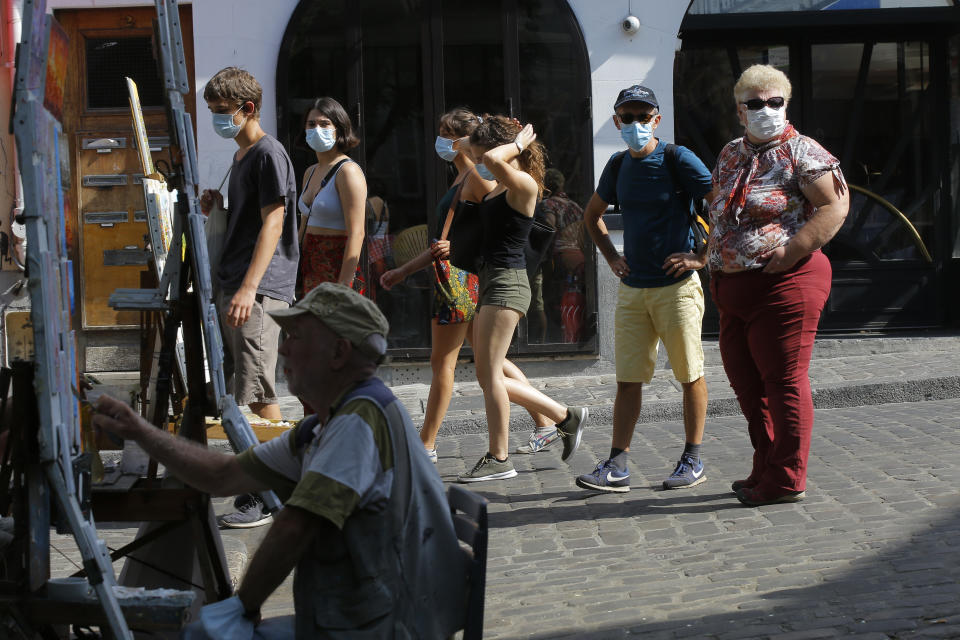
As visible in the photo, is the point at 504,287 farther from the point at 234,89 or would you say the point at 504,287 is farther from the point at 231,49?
the point at 231,49

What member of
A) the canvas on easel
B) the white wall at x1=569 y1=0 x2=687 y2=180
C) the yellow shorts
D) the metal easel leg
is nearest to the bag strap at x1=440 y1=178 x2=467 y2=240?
the yellow shorts

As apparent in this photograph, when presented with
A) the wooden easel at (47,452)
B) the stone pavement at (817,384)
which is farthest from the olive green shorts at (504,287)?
the wooden easel at (47,452)

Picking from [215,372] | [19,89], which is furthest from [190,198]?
[19,89]

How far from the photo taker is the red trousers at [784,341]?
5555mm

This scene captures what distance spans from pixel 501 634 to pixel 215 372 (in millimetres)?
1306

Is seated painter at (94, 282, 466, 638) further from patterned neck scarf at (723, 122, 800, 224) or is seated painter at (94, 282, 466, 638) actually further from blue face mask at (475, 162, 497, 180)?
blue face mask at (475, 162, 497, 180)

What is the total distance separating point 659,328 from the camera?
6.13 m

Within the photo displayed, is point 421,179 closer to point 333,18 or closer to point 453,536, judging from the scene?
point 333,18

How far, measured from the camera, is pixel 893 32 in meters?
10.9

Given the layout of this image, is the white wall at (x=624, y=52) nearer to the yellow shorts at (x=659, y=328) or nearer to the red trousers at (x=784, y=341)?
the yellow shorts at (x=659, y=328)

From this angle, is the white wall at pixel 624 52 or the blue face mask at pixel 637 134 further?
the white wall at pixel 624 52

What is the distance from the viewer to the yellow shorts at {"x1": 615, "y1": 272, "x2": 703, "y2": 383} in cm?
605

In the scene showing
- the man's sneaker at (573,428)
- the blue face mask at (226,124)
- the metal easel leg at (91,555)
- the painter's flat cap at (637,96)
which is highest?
the painter's flat cap at (637,96)

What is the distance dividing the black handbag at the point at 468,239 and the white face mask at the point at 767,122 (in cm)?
158
